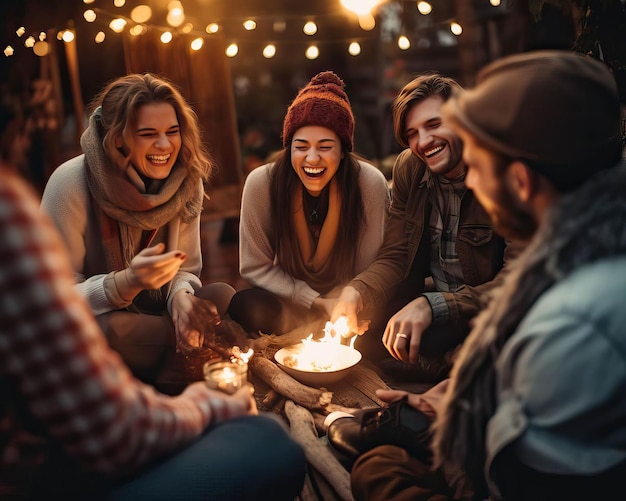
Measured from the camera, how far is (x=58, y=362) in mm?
1312

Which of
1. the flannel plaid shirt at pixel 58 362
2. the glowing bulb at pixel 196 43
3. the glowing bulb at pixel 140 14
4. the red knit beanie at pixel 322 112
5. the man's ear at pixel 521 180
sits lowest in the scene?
the flannel plaid shirt at pixel 58 362

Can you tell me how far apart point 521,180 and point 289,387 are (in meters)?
1.69

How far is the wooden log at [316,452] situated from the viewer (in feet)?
7.58

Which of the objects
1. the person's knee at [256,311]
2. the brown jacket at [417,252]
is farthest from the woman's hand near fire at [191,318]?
the brown jacket at [417,252]

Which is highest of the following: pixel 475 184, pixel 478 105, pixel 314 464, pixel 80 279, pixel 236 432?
pixel 478 105

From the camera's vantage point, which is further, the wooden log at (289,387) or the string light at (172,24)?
the string light at (172,24)

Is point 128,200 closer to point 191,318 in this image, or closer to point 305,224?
point 191,318

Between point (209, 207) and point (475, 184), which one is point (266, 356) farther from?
point (209, 207)

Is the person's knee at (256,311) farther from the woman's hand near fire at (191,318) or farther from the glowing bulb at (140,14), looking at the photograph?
the glowing bulb at (140,14)

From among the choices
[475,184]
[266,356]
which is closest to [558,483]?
[475,184]

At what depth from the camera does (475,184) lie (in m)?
1.77

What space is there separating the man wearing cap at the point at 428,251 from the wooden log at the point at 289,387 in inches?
14.9

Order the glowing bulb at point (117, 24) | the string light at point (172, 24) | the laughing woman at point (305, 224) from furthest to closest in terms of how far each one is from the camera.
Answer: the glowing bulb at point (117, 24)
the string light at point (172, 24)
the laughing woman at point (305, 224)

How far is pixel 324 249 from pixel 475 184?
1.98 meters
